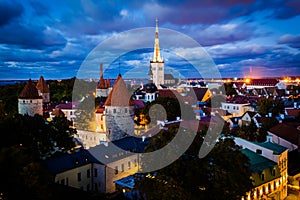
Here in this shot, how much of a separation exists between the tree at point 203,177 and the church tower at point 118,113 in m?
12.2

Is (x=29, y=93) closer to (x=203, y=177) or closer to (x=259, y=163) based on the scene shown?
(x=259, y=163)

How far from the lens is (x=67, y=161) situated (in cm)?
1766

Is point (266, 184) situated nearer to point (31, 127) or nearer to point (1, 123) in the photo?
point (31, 127)

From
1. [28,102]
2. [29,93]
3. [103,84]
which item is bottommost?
Answer: [28,102]

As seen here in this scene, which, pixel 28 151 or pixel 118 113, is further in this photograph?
pixel 118 113

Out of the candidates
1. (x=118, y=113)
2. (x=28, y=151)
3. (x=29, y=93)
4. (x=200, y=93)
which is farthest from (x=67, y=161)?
(x=200, y=93)

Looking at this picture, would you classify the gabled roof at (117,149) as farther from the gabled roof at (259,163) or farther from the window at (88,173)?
the gabled roof at (259,163)

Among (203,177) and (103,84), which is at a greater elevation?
(103,84)

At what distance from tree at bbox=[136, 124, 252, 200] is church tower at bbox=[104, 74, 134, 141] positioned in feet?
40.0

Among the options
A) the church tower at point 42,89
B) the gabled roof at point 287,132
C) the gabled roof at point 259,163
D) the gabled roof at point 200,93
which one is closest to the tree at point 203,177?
the gabled roof at point 259,163

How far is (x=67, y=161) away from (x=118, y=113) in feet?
26.4

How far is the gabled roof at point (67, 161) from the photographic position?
16.8 metres

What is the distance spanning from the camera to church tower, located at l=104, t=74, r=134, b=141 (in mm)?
24938

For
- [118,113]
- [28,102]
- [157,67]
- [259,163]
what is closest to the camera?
[259,163]
